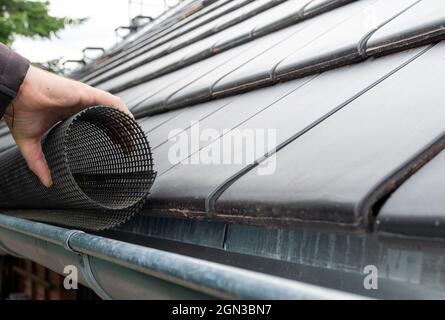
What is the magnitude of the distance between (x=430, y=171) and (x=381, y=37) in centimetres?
82

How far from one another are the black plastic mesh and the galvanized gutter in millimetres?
86

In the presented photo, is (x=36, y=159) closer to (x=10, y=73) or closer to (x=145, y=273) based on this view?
(x=10, y=73)

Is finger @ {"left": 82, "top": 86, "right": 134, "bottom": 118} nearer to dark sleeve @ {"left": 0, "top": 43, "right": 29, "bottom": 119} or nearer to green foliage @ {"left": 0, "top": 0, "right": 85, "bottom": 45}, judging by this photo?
dark sleeve @ {"left": 0, "top": 43, "right": 29, "bottom": 119}

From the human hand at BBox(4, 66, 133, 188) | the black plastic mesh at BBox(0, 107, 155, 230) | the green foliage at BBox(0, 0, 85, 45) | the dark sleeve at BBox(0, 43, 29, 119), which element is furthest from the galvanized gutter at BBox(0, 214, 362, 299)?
the green foliage at BBox(0, 0, 85, 45)

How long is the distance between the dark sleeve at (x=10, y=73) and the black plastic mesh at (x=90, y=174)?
0.17m

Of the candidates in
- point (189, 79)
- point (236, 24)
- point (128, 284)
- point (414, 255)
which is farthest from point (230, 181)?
point (236, 24)

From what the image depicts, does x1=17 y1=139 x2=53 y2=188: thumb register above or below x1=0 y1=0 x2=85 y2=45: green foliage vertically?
below

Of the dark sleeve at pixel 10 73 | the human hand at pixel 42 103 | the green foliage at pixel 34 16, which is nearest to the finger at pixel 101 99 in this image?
the human hand at pixel 42 103

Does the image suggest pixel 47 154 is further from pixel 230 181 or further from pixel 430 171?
pixel 430 171

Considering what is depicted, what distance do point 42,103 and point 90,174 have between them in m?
0.25

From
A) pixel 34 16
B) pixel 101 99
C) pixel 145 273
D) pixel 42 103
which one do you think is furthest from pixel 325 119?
pixel 34 16

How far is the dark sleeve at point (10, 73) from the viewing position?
4.97 ft

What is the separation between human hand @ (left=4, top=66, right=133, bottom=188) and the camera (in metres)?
1.55

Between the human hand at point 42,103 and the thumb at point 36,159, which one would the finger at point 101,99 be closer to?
the human hand at point 42,103
